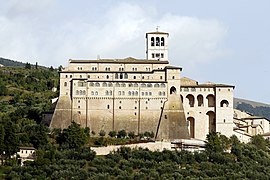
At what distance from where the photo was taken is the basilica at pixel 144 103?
69.0m

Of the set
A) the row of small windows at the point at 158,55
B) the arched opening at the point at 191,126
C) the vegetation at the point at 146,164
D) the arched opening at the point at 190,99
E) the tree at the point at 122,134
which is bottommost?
the vegetation at the point at 146,164

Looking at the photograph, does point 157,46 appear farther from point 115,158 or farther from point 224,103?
point 115,158

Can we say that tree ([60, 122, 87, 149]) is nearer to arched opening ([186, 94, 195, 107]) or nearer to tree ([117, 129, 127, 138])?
tree ([117, 129, 127, 138])

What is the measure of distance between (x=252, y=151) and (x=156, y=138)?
33.2 feet

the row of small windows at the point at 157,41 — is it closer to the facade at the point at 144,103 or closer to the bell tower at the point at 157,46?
the bell tower at the point at 157,46

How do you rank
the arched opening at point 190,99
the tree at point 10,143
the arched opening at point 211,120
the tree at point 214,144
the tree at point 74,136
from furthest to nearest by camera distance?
the arched opening at point 190,99 → the arched opening at point 211,120 → the tree at point 214,144 → the tree at point 74,136 → the tree at point 10,143

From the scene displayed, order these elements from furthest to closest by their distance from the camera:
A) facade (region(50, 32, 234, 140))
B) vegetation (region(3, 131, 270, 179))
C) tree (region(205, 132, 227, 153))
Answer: facade (region(50, 32, 234, 140)), tree (region(205, 132, 227, 153)), vegetation (region(3, 131, 270, 179))

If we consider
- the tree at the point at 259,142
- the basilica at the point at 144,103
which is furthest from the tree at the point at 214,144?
the tree at the point at 259,142

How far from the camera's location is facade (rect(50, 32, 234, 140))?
226 feet

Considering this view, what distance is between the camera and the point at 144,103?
228 feet

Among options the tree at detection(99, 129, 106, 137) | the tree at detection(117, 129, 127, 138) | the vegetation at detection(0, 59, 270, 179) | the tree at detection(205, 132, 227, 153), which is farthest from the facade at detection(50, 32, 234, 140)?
the tree at detection(205, 132, 227, 153)

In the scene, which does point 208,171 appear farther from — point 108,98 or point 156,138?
point 108,98

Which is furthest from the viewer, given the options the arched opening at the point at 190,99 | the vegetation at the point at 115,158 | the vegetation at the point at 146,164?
the arched opening at the point at 190,99

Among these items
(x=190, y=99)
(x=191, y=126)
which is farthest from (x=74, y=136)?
(x=190, y=99)
